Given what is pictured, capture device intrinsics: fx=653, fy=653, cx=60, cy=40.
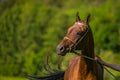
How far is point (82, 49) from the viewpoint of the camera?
34.0ft

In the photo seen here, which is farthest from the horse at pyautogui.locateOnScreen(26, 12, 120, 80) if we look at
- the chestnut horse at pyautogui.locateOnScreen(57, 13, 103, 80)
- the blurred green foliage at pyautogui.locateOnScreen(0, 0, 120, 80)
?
the blurred green foliage at pyautogui.locateOnScreen(0, 0, 120, 80)

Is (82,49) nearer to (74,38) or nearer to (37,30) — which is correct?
(74,38)

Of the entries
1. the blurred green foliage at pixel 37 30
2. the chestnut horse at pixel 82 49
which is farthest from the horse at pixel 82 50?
the blurred green foliage at pixel 37 30

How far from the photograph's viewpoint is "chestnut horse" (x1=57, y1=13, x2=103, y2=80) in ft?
32.8

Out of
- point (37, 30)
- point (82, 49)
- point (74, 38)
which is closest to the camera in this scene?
point (74, 38)

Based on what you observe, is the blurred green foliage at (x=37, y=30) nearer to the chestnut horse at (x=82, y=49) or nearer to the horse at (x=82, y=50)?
the horse at (x=82, y=50)

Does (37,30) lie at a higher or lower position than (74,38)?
higher

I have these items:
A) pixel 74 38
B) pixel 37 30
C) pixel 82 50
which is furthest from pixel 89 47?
pixel 37 30

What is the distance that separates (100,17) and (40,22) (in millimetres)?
7310

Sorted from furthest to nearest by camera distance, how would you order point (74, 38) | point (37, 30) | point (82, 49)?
point (37, 30) < point (82, 49) < point (74, 38)

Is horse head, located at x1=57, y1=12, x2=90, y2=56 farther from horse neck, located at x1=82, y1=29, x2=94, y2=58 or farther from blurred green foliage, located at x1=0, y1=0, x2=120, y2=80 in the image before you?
blurred green foliage, located at x1=0, y1=0, x2=120, y2=80

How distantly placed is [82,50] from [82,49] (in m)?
0.02

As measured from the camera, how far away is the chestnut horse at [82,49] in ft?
32.8

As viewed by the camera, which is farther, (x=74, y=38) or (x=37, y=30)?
(x=37, y=30)
